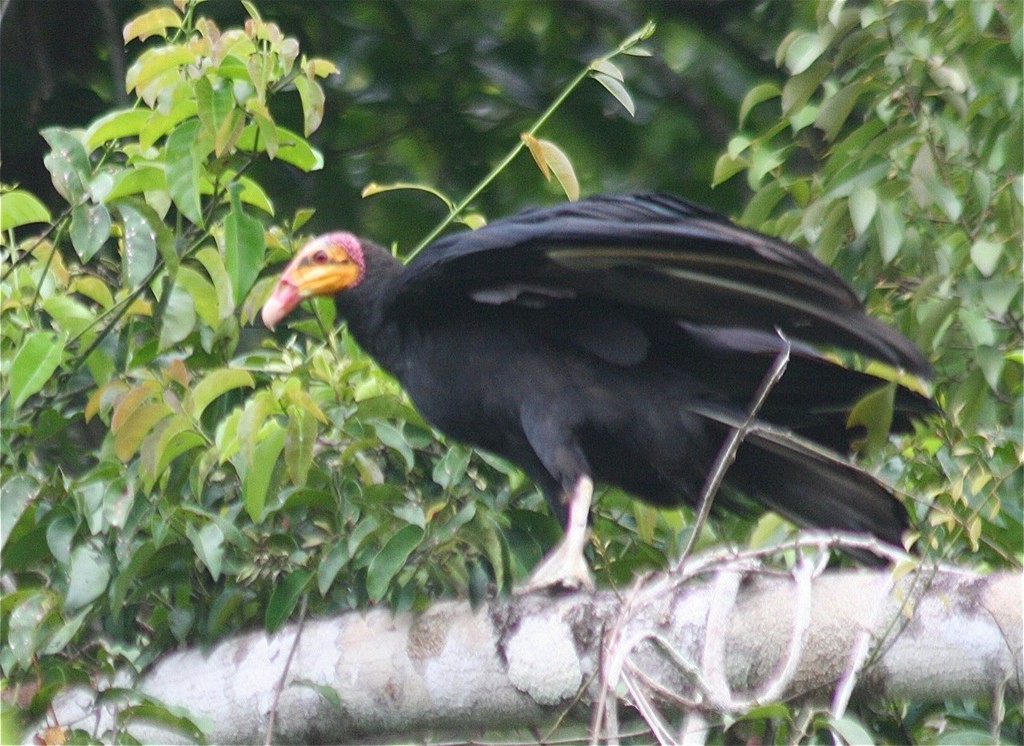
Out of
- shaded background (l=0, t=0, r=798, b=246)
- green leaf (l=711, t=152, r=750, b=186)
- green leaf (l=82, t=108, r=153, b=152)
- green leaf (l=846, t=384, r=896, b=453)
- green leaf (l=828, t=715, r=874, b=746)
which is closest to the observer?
green leaf (l=828, t=715, r=874, b=746)

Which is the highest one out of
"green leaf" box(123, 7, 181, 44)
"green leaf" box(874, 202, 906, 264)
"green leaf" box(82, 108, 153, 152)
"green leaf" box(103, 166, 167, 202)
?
"green leaf" box(123, 7, 181, 44)

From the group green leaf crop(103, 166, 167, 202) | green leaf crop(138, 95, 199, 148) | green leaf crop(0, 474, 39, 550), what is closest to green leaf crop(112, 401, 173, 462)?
green leaf crop(0, 474, 39, 550)

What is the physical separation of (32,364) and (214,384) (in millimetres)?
312

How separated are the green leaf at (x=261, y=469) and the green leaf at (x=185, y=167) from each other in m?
0.38

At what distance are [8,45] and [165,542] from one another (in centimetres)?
305

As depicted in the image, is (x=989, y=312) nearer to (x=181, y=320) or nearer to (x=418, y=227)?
(x=181, y=320)

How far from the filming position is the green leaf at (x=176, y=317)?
9.28 ft

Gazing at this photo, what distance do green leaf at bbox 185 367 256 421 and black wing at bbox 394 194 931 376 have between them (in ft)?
1.36

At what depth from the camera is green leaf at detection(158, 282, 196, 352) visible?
9.28ft

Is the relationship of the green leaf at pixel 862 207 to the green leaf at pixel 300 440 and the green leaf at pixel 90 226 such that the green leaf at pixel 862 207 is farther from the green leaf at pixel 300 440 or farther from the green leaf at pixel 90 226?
the green leaf at pixel 90 226

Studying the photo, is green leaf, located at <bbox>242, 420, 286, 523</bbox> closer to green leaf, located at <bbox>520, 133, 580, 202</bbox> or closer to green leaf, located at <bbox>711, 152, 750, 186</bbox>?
green leaf, located at <bbox>520, 133, 580, 202</bbox>

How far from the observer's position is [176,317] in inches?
112

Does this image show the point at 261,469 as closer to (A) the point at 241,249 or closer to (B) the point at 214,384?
(B) the point at 214,384

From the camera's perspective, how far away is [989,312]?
3047 millimetres
